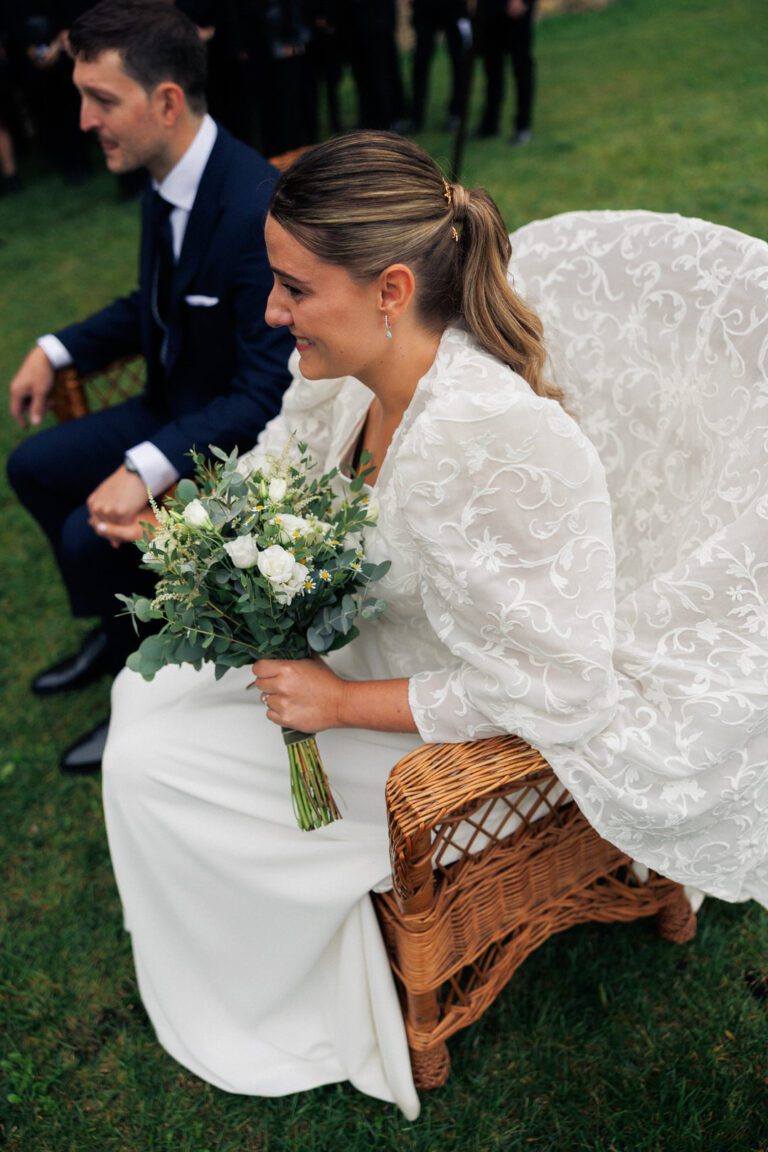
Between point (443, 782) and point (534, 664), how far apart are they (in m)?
0.26

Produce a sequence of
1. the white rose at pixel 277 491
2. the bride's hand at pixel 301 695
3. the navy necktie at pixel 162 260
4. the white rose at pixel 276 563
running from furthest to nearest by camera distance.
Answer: the navy necktie at pixel 162 260, the bride's hand at pixel 301 695, the white rose at pixel 277 491, the white rose at pixel 276 563

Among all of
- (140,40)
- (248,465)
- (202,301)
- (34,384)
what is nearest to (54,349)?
(34,384)

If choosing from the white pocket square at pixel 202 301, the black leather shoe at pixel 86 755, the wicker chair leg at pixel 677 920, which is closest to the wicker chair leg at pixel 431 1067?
the wicker chair leg at pixel 677 920

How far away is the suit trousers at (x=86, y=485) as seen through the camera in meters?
2.94

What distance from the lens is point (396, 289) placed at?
1.79 metres

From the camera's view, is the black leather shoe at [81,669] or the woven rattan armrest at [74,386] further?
the black leather shoe at [81,669]

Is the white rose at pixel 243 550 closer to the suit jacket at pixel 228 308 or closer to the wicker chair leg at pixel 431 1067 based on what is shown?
the suit jacket at pixel 228 308

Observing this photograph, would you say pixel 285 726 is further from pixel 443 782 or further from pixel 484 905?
pixel 484 905

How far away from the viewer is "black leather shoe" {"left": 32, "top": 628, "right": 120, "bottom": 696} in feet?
11.1

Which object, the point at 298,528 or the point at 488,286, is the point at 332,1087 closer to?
the point at 298,528

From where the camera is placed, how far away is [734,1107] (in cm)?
210

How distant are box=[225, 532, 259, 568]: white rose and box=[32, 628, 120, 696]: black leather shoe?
1793mm

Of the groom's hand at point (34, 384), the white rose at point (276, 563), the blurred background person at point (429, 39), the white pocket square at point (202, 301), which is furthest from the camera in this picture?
the blurred background person at point (429, 39)

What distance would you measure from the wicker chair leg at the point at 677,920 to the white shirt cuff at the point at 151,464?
66.1 inches
